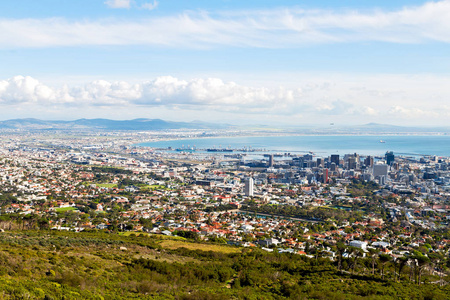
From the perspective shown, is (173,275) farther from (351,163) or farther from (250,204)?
(351,163)

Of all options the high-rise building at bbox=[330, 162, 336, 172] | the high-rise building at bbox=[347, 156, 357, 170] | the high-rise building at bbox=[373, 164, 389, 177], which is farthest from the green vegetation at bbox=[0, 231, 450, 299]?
the high-rise building at bbox=[347, 156, 357, 170]

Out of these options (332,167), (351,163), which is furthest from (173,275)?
(351,163)

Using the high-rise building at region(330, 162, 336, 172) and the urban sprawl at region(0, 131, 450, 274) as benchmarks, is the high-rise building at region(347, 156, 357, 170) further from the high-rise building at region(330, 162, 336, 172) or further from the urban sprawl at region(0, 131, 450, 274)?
the high-rise building at region(330, 162, 336, 172)

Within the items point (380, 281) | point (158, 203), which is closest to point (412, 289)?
point (380, 281)

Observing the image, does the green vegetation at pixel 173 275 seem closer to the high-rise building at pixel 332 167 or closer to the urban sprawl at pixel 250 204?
the urban sprawl at pixel 250 204

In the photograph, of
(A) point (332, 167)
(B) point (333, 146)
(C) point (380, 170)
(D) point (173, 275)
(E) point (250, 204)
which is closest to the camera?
(D) point (173, 275)

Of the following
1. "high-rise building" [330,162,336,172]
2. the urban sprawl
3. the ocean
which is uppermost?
the ocean

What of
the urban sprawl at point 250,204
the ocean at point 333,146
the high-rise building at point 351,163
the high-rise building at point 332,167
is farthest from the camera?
the ocean at point 333,146

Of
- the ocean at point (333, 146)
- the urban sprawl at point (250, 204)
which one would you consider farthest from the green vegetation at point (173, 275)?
the ocean at point (333, 146)
